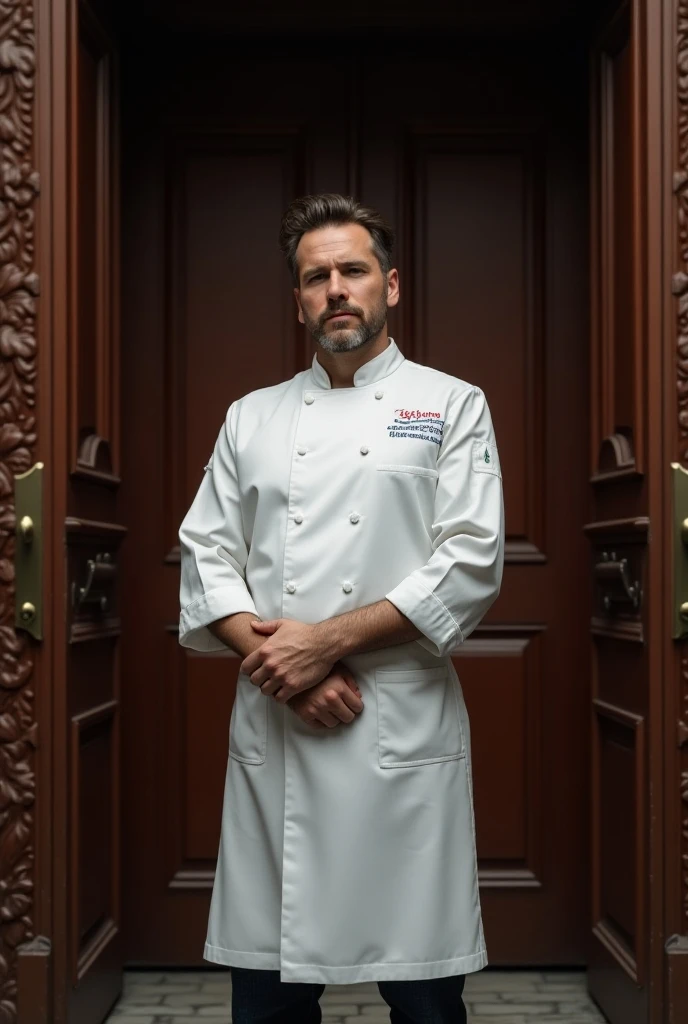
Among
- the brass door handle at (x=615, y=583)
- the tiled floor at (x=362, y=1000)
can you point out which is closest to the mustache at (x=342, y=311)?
the brass door handle at (x=615, y=583)

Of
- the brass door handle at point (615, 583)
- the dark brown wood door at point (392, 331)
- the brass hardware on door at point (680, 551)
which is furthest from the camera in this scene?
the dark brown wood door at point (392, 331)

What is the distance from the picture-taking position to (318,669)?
2.12 meters

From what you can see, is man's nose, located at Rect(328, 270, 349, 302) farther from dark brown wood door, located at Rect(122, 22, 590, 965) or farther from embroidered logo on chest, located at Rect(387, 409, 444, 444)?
dark brown wood door, located at Rect(122, 22, 590, 965)

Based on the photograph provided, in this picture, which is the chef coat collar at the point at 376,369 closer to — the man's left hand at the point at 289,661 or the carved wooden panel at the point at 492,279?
the man's left hand at the point at 289,661

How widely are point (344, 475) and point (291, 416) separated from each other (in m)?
0.21

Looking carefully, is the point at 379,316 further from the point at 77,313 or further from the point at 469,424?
the point at 77,313

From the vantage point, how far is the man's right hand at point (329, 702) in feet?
6.98

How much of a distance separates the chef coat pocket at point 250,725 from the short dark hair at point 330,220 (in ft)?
2.54

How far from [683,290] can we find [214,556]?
44.2 inches

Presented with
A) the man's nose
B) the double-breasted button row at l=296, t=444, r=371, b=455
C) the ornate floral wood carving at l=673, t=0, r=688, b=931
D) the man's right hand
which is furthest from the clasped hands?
the ornate floral wood carving at l=673, t=0, r=688, b=931

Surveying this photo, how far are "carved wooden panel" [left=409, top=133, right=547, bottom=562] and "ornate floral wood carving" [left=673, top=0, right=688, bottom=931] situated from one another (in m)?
0.65

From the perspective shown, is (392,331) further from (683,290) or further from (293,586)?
(293,586)

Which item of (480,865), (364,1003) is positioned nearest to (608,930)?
(480,865)

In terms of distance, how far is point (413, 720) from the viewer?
2.19 m
